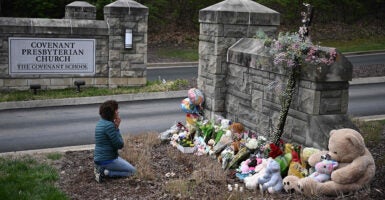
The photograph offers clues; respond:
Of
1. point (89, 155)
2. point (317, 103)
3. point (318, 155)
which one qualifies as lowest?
point (89, 155)

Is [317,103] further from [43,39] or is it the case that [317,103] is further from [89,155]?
[43,39]

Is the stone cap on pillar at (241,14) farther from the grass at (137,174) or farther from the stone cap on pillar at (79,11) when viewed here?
the stone cap on pillar at (79,11)

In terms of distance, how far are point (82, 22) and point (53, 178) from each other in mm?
8875

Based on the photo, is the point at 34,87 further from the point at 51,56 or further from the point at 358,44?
the point at 358,44

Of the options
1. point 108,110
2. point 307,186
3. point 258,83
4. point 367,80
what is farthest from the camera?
point 367,80

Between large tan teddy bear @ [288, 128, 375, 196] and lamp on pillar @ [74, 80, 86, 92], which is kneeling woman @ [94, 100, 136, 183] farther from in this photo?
lamp on pillar @ [74, 80, 86, 92]

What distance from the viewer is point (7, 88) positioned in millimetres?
15117

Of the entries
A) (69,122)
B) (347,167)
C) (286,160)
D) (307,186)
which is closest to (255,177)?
(286,160)

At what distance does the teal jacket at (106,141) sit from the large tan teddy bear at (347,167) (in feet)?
9.83

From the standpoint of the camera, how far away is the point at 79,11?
20359mm

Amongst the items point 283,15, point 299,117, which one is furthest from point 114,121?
point 283,15

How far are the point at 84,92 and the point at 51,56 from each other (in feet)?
5.08

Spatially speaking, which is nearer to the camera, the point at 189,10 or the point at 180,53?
the point at 180,53

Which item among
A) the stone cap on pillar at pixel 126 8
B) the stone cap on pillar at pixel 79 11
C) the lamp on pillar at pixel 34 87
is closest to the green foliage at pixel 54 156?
the lamp on pillar at pixel 34 87
